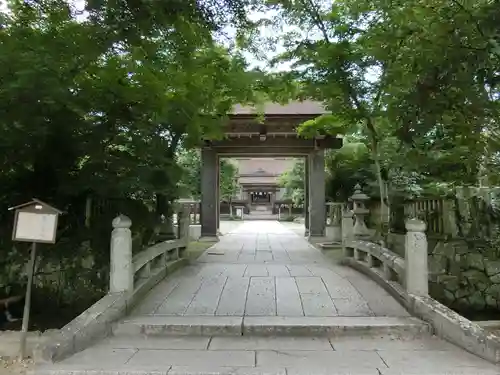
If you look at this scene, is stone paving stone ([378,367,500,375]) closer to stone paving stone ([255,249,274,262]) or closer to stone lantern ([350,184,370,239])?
stone lantern ([350,184,370,239])

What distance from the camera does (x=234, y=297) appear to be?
595 centimetres

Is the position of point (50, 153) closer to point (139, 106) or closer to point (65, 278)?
point (139, 106)

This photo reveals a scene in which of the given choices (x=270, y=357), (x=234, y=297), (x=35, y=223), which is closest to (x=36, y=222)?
(x=35, y=223)

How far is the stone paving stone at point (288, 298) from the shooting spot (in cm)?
527

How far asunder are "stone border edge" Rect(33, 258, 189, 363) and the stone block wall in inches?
197

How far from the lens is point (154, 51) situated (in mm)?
5051

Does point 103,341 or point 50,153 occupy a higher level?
point 50,153

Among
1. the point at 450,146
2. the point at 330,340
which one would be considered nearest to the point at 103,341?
the point at 330,340

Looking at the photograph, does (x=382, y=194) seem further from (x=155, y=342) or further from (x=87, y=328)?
(x=87, y=328)

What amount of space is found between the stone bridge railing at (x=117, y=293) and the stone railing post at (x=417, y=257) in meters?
3.57

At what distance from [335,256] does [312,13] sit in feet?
17.6

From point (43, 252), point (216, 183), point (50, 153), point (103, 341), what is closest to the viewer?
point (103, 341)

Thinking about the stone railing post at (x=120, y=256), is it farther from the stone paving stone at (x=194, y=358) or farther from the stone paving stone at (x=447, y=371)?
the stone paving stone at (x=447, y=371)

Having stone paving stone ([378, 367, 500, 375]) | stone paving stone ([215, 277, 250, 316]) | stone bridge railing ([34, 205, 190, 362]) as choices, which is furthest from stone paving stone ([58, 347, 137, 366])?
stone paving stone ([378, 367, 500, 375])
